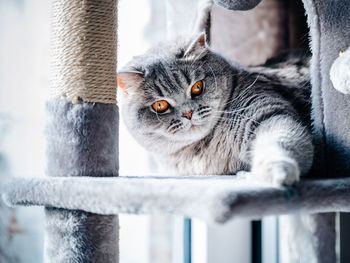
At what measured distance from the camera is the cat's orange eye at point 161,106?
49.1 inches

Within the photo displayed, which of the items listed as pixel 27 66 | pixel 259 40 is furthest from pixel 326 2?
pixel 27 66

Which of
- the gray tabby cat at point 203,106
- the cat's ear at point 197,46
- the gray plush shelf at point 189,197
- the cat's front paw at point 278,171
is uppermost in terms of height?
the cat's ear at point 197,46

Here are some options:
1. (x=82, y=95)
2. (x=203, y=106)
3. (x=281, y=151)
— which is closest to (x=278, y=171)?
(x=281, y=151)

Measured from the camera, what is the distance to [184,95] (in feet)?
4.02

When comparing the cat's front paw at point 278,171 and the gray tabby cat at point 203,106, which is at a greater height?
the gray tabby cat at point 203,106

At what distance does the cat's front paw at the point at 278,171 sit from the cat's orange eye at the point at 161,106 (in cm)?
48

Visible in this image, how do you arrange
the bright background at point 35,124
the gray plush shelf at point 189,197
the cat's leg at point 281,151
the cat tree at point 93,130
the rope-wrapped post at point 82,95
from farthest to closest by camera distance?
the bright background at point 35,124 < the rope-wrapped post at point 82,95 < the cat tree at point 93,130 < the cat's leg at point 281,151 < the gray plush shelf at point 189,197

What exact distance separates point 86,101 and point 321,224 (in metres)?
0.76

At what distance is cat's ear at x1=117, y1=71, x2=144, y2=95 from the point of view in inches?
50.4

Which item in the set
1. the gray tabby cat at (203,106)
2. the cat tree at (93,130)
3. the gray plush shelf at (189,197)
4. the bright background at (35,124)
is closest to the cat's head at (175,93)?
the gray tabby cat at (203,106)

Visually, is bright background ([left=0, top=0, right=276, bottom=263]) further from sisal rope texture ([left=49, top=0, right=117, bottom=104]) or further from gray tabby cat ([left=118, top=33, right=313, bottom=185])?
sisal rope texture ([left=49, top=0, right=117, bottom=104])

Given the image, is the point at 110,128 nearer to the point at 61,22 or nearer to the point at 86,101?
the point at 86,101

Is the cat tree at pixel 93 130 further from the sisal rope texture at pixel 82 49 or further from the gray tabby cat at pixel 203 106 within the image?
the gray tabby cat at pixel 203 106

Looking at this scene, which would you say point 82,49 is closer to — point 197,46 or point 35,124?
point 197,46
